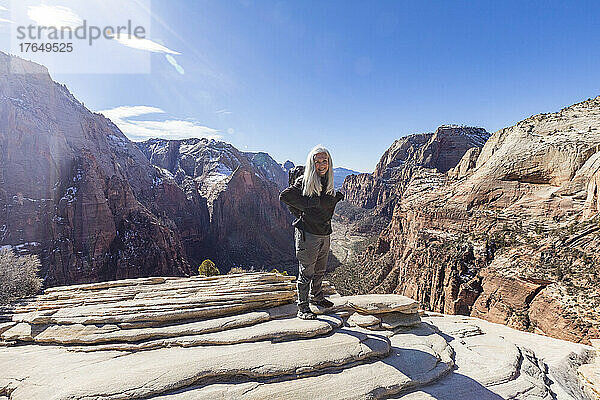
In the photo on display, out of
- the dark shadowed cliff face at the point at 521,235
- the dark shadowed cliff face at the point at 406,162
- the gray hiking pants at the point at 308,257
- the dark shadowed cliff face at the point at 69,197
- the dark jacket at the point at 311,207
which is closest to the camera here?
the dark jacket at the point at 311,207

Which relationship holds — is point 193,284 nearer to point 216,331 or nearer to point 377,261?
point 216,331

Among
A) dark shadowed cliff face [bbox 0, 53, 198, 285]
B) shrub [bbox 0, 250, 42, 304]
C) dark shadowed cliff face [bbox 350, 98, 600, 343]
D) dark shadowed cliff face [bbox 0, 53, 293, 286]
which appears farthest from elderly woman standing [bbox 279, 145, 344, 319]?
dark shadowed cliff face [bbox 0, 53, 198, 285]

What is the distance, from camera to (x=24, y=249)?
106 feet

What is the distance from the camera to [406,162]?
370 feet

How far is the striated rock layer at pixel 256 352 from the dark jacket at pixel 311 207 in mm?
1706

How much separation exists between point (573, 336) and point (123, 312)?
18.5 meters

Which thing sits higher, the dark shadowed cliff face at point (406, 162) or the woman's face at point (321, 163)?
the dark shadowed cliff face at point (406, 162)

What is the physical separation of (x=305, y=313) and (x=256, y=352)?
4.60 ft

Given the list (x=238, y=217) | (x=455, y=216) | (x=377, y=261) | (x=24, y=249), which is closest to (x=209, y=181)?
(x=238, y=217)

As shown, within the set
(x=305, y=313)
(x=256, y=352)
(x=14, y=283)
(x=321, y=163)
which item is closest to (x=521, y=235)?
(x=305, y=313)

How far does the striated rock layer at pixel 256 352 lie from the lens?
3.34m

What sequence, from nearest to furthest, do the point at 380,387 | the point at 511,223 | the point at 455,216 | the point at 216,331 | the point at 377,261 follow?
the point at 380,387
the point at 216,331
the point at 511,223
the point at 455,216
the point at 377,261

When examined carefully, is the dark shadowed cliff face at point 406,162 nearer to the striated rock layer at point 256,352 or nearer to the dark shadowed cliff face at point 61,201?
the dark shadowed cliff face at point 61,201

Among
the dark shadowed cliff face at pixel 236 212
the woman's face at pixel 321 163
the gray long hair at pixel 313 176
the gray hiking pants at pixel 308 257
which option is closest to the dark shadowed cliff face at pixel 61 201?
the dark shadowed cliff face at pixel 236 212
